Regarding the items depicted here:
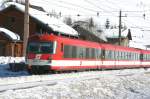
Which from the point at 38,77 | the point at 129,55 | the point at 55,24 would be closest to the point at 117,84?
the point at 38,77

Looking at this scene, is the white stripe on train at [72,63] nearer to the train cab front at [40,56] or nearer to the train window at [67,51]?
the train cab front at [40,56]

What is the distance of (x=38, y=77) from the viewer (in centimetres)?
2714

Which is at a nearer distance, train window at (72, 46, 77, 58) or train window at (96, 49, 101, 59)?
train window at (72, 46, 77, 58)

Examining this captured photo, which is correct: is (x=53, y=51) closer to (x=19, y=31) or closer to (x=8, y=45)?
(x=8, y=45)

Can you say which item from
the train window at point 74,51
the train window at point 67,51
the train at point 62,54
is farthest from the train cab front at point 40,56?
the train window at point 74,51

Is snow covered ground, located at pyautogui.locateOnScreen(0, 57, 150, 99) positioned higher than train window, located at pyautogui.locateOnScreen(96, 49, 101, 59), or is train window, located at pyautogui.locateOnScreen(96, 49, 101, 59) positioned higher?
train window, located at pyautogui.locateOnScreen(96, 49, 101, 59)

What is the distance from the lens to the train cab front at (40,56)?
30.6 metres

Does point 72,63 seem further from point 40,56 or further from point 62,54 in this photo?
point 40,56

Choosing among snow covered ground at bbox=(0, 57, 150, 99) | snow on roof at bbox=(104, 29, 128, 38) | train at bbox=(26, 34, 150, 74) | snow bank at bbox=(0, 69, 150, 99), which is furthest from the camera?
snow on roof at bbox=(104, 29, 128, 38)

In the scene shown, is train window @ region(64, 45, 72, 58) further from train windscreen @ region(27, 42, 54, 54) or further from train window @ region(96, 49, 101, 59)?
train window @ region(96, 49, 101, 59)

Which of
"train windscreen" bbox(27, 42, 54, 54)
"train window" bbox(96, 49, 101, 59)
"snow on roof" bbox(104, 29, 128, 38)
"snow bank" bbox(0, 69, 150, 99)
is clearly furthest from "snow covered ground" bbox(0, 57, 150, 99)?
"snow on roof" bbox(104, 29, 128, 38)

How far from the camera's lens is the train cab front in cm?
3064

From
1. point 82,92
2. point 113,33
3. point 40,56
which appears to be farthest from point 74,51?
point 113,33

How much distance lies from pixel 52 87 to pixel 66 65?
11.6 m
